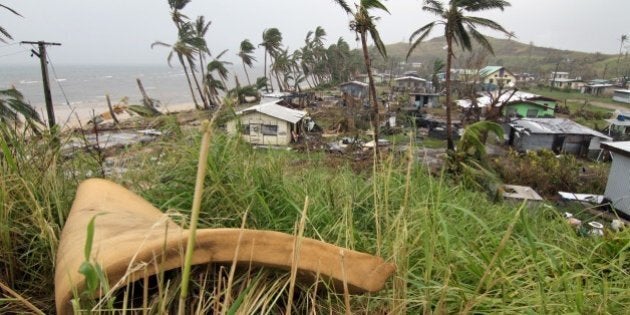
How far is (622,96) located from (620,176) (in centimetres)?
5090

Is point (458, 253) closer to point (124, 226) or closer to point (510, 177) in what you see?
point (124, 226)

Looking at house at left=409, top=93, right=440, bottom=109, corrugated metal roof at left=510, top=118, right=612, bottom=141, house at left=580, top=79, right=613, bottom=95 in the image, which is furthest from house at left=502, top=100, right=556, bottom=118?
house at left=580, top=79, right=613, bottom=95

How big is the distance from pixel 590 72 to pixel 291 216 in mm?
108101

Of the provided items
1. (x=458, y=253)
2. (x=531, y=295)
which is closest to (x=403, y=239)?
(x=458, y=253)

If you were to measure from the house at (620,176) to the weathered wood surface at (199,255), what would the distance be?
645 inches

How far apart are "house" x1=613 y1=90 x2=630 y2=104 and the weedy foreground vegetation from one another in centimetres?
6464

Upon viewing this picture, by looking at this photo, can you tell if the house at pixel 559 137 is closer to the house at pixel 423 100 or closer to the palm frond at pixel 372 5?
the palm frond at pixel 372 5

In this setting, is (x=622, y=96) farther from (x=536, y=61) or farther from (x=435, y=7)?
(x=536, y=61)

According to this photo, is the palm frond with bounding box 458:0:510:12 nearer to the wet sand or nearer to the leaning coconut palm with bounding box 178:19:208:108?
the wet sand

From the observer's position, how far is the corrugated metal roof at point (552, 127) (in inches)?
928

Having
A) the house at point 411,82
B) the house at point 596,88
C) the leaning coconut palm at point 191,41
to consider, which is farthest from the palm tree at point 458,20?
the house at point 596,88

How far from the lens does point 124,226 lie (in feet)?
4.25

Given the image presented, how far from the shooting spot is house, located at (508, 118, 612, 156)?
23625 millimetres

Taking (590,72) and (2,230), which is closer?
(2,230)
